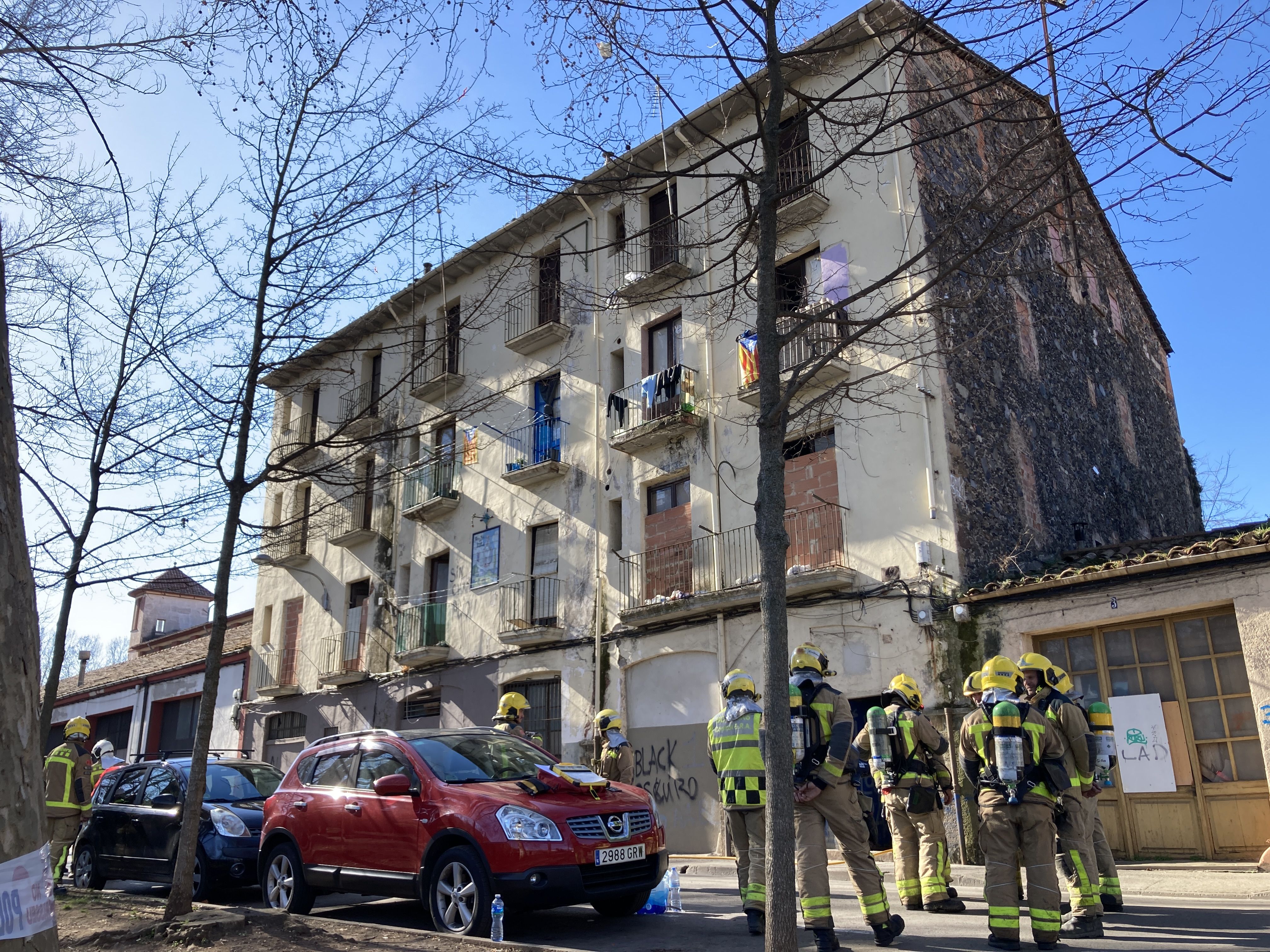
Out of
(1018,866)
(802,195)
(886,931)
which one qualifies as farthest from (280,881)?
(802,195)

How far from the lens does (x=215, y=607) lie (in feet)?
29.9

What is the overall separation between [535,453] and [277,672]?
1090 centimetres

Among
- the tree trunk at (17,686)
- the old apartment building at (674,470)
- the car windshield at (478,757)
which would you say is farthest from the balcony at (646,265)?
the tree trunk at (17,686)

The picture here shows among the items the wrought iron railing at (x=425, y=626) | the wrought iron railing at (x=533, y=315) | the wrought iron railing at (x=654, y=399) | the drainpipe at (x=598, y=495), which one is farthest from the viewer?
the wrought iron railing at (x=425, y=626)

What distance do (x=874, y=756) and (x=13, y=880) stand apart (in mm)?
6763

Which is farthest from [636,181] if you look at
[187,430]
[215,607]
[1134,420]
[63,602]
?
[1134,420]

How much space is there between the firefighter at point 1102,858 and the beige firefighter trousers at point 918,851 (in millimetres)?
1185

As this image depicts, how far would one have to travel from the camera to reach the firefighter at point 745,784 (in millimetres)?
7469

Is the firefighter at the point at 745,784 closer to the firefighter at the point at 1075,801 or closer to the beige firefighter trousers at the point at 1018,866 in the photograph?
the beige firefighter trousers at the point at 1018,866

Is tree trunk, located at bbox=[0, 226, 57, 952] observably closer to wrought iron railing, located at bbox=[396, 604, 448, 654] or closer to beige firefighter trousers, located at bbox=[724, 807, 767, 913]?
beige firefighter trousers, located at bbox=[724, 807, 767, 913]

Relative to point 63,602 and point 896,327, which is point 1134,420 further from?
point 63,602

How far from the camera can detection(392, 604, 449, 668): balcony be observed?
21.7 m

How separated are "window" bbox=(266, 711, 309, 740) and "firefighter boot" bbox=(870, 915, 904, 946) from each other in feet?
69.3

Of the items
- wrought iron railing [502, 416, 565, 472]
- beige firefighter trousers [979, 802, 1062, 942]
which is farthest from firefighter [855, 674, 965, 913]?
wrought iron railing [502, 416, 565, 472]
